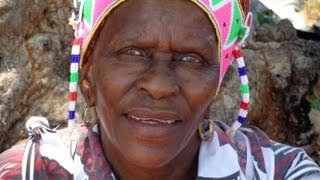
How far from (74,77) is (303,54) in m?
3.10

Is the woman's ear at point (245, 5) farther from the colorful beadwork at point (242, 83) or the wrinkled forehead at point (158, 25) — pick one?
the wrinkled forehead at point (158, 25)

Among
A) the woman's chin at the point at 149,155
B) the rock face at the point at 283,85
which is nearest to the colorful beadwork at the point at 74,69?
the woman's chin at the point at 149,155

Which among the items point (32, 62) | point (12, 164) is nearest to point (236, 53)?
point (12, 164)

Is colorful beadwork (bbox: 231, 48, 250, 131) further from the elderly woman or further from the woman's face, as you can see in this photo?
the woman's face

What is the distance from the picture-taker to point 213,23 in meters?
2.01

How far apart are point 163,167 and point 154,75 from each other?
0.42 m

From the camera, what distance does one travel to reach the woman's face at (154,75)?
6.22 ft

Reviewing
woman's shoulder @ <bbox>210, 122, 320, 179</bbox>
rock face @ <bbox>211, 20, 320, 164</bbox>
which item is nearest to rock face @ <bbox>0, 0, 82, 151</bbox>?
rock face @ <bbox>211, 20, 320, 164</bbox>

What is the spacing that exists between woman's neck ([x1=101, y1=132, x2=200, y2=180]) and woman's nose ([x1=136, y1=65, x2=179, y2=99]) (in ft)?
1.23

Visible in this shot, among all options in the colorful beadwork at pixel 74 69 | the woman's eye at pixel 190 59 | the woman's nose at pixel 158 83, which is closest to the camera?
the woman's nose at pixel 158 83

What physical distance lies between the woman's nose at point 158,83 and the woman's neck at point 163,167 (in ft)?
1.23

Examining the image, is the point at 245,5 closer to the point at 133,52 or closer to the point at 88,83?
the point at 133,52

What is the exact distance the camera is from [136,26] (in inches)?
75.8

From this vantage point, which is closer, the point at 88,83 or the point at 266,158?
the point at 88,83
